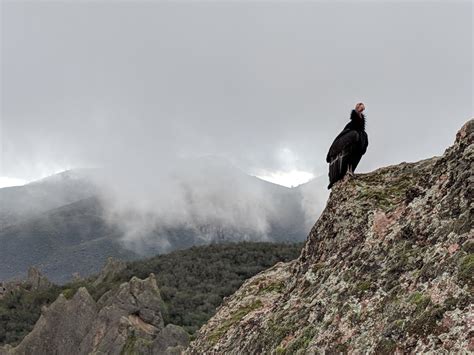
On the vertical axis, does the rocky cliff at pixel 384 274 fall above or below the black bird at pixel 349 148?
below

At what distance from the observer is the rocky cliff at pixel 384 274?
16.6 feet

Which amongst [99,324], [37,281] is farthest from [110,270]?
[99,324]

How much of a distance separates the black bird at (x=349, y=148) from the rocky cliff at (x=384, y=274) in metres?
0.54

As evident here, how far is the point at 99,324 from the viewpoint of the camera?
176ft

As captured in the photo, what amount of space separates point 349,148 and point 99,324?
49.7 meters

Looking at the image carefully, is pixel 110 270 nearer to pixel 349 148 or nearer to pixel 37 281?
pixel 37 281

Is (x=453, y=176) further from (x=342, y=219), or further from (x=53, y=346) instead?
(x=53, y=346)

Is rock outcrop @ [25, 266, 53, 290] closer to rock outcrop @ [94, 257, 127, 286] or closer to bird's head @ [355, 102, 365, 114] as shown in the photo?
rock outcrop @ [94, 257, 127, 286]

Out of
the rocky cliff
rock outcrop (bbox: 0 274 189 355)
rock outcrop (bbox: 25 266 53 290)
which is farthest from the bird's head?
rock outcrop (bbox: 25 266 53 290)

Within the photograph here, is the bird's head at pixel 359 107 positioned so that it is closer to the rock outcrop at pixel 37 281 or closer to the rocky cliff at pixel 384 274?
the rocky cliff at pixel 384 274

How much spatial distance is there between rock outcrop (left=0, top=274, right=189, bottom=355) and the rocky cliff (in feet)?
137

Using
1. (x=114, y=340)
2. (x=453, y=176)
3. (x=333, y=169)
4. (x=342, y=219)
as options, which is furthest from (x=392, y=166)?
(x=114, y=340)

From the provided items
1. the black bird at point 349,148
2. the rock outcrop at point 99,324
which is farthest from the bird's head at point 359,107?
the rock outcrop at point 99,324

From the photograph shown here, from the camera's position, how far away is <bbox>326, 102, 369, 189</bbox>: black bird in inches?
419
